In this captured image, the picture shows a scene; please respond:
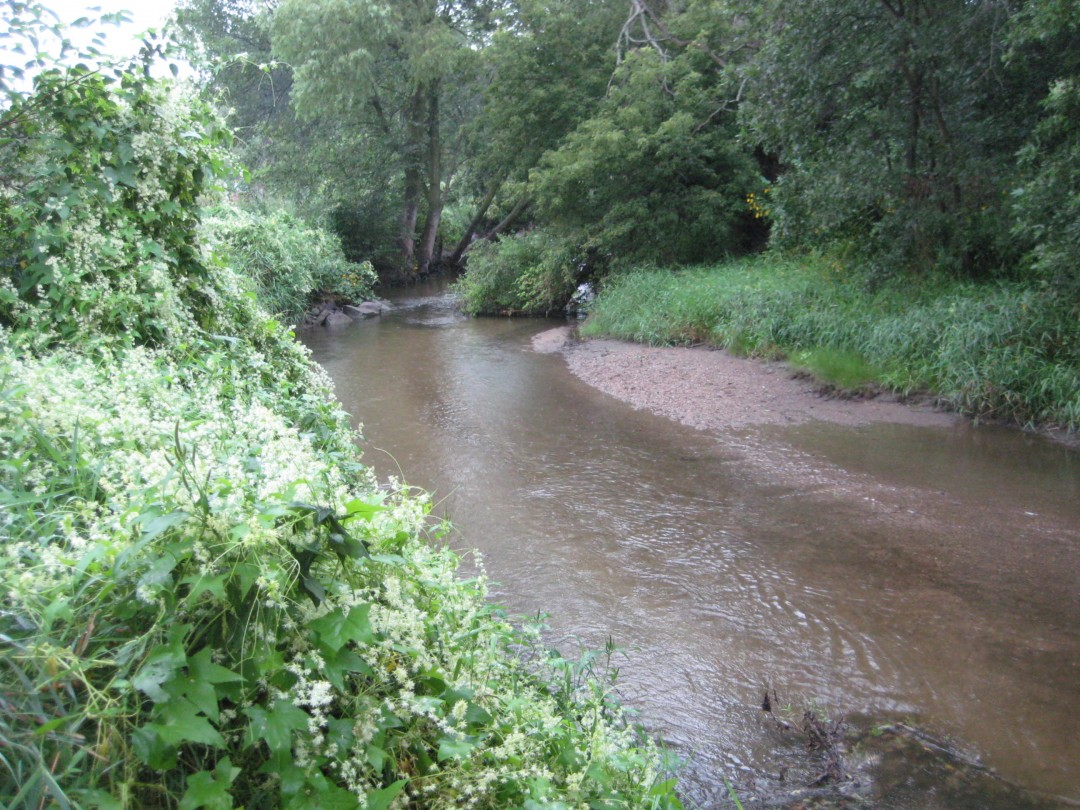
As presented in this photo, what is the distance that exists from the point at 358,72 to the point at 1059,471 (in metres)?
19.3

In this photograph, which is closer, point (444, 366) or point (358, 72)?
point (444, 366)

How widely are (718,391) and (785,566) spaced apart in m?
4.97

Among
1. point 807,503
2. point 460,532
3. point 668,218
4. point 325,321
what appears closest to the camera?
point 460,532

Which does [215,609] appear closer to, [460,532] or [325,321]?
[460,532]

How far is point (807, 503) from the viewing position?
6621mm

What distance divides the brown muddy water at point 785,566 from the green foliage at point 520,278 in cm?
843

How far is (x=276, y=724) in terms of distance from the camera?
1.81 metres

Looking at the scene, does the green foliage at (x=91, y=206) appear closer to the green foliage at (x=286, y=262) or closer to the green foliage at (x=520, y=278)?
the green foliage at (x=286, y=262)

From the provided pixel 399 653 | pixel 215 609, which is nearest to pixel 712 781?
pixel 399 653

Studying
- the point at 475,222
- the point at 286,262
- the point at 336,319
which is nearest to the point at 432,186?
the point at 475,222

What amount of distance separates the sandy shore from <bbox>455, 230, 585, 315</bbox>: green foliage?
4724mm

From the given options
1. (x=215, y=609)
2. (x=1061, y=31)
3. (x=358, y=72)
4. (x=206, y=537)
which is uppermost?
(x=358, y=72)

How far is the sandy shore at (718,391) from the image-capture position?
901 cm

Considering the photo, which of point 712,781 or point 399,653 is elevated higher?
point 399,653
